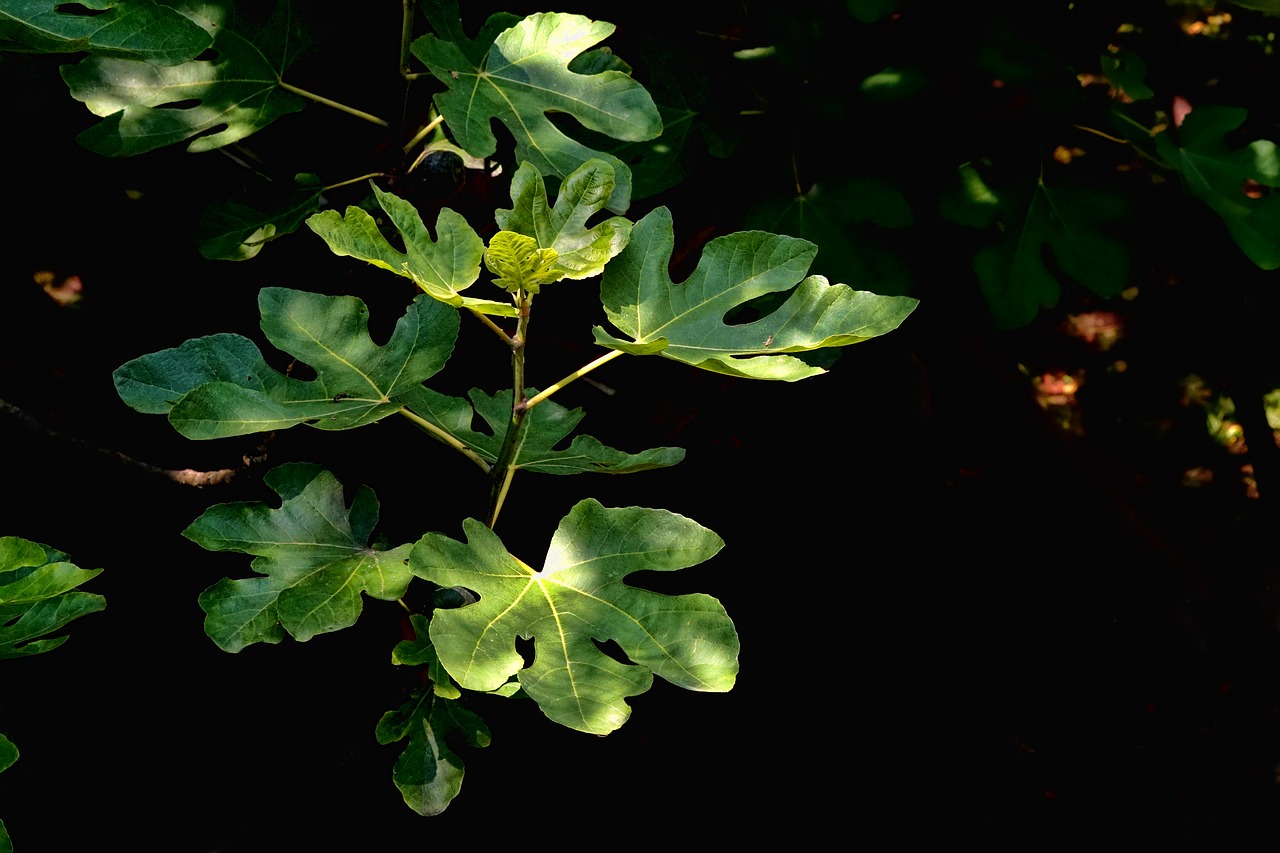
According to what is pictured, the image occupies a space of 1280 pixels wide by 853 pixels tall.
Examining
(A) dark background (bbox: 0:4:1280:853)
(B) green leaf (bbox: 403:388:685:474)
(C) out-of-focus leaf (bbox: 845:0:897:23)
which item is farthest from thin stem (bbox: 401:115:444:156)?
(C) out-of-focus leaf (bbox: 845:0:897:23)

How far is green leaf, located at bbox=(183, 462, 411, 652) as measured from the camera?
109 cm

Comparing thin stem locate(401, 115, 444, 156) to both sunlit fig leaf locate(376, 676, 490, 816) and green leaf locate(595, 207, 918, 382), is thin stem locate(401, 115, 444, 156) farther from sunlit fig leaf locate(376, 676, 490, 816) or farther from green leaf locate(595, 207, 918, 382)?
sunlit fig leaf locate(376, 676, 490, 816)

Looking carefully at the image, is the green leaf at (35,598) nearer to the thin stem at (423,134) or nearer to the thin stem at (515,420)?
the thin stem at (515,420)

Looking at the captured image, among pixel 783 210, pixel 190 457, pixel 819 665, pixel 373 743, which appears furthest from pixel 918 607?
pixel 190 457

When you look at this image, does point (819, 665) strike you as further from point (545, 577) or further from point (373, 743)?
point (545, 577)

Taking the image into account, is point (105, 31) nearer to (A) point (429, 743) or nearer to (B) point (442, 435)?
(B) point (442, 435)

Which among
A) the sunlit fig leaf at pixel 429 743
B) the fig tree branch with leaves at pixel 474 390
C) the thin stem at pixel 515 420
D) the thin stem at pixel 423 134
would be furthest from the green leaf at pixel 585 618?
the thin stem at pixel 423 134

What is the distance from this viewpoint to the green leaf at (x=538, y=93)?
1328mm

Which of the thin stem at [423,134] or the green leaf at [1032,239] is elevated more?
the thin stem at [423,134]

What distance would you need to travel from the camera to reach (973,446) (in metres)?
3.12

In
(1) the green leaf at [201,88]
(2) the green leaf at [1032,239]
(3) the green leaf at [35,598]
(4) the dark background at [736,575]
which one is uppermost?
(1) the green leaf at [201,88]

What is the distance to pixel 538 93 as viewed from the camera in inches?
54.3

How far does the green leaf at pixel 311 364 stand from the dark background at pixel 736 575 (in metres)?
0.38

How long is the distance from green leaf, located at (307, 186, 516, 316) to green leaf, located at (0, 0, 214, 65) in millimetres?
258
